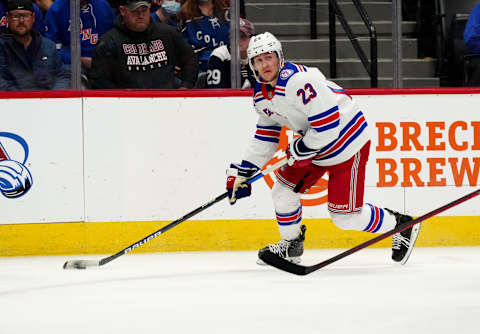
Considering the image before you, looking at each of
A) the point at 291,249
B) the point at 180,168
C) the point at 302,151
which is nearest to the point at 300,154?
the point at 302,151

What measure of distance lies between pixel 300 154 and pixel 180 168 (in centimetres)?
115

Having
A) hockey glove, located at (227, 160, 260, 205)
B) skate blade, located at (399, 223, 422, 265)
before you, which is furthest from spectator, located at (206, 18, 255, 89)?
skate blade, located at (399, 223, 422, 265)

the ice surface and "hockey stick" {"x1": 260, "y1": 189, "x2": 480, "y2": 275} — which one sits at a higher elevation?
"hockey stick" {"x1": 260, "y1": 189, "x2": 480, "y2": 275}

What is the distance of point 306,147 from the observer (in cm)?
372

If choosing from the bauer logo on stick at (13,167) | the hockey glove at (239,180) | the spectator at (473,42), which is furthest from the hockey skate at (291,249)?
the spectator at (473,42)

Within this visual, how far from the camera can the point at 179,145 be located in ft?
15.5

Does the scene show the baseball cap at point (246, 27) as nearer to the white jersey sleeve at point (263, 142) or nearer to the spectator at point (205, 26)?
the spectator at point (205, 26)

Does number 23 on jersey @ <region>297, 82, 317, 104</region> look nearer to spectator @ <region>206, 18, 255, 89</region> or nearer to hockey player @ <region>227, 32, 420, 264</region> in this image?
hockey player @ <region>227, 32, 420, 264</region>

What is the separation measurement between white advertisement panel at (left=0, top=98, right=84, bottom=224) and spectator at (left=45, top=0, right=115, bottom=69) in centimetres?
29

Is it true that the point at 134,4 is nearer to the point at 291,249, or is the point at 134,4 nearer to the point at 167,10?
the point at 167,10

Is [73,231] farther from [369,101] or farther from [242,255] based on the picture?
[369,101]

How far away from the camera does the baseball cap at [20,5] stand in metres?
4.57

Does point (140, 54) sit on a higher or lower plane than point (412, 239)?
higher

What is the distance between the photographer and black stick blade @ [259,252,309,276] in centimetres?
381
